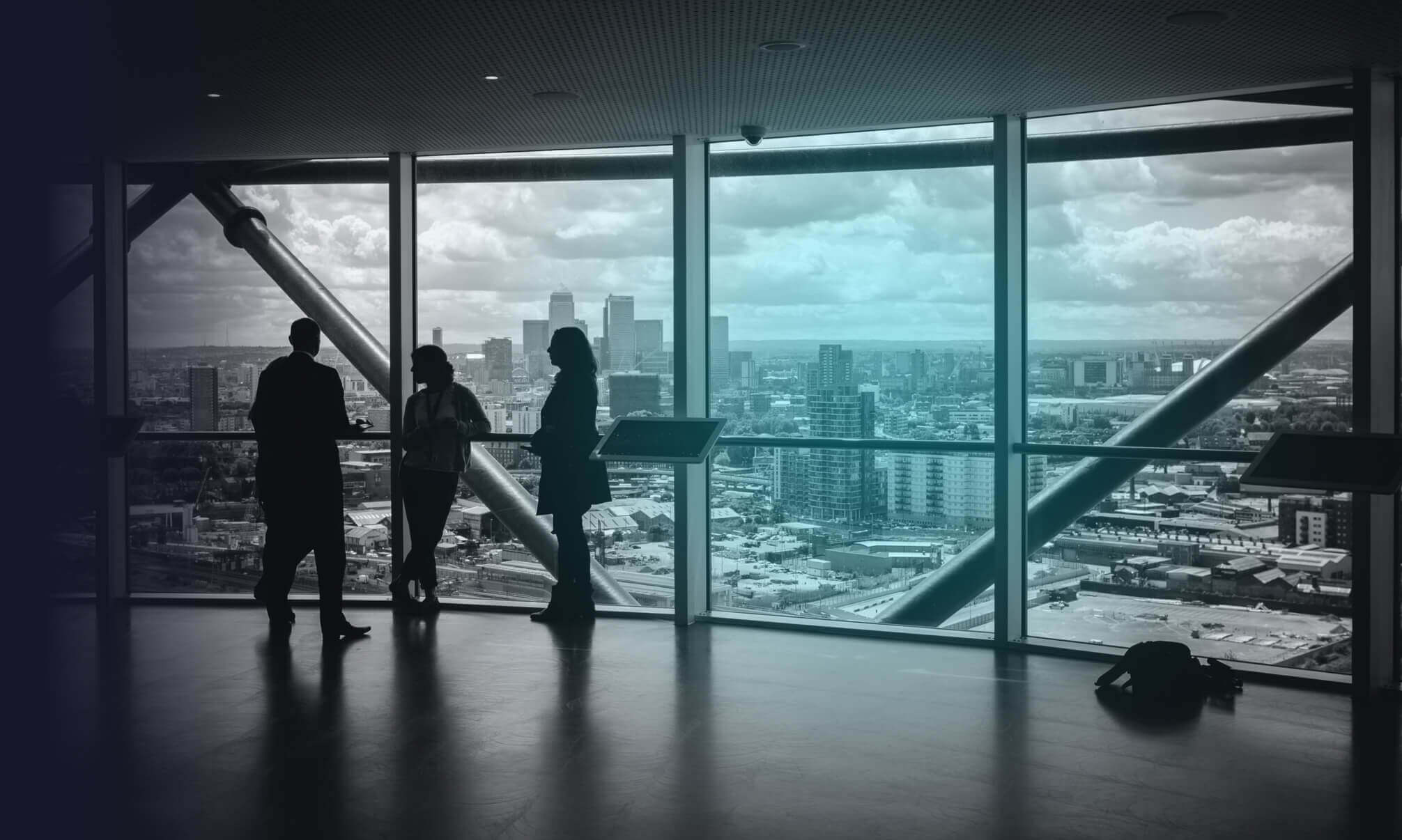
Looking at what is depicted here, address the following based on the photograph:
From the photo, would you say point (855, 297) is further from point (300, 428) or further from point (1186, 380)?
point (300, 428)

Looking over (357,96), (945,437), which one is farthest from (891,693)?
(357,96)

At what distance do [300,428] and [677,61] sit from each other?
9.50 feet

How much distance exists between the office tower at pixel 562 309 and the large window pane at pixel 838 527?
1418mm

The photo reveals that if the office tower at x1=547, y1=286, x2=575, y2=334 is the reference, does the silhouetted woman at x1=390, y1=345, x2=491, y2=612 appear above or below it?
below

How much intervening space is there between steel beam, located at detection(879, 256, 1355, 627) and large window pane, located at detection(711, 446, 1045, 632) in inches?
3.2

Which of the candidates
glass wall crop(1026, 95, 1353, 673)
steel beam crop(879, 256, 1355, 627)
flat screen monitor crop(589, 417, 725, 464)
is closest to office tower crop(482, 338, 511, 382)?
flat screen monitor crop(589, 417, 725, 464)

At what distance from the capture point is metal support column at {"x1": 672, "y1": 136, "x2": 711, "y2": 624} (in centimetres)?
695

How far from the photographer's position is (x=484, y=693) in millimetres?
5289

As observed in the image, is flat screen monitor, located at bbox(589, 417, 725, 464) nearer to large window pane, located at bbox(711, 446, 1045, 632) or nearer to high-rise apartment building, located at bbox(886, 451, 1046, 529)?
large window pane, located at bbox(711, 446, 1045, 632)

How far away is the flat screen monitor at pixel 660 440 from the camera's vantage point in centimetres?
636

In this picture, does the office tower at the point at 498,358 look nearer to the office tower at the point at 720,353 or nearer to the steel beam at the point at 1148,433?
the office tower at the point at 720,353

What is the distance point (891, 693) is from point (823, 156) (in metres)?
3.46

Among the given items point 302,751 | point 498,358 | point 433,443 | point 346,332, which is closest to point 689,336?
point 498,358

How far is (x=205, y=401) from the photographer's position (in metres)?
7.84
